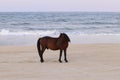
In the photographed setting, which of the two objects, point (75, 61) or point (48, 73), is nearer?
point (48, 73)

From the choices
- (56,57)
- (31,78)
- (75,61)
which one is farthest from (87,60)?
(31,78)

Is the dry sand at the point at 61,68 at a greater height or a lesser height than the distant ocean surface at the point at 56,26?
greater

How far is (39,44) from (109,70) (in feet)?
7.53

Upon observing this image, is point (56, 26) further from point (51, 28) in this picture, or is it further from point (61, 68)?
point (61, 68)

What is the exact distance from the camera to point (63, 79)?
711cm

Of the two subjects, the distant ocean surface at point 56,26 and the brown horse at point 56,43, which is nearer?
the brown horse at point 56,43

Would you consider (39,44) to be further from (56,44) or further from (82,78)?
(82,78)

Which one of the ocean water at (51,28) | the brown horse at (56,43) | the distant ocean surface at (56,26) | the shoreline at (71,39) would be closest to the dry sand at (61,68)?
the brown horse at (56,43)

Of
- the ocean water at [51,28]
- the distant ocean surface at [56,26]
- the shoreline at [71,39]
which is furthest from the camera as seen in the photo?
the distant ocean surface at [56,26]

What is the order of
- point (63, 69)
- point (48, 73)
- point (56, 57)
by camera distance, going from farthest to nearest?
1. point (56, 57)
2. point (63, 69)
3. point (48, 73)

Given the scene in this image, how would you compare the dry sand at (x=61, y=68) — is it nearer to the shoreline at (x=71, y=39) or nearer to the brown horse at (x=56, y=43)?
the brown horse at (x=56, y=43)

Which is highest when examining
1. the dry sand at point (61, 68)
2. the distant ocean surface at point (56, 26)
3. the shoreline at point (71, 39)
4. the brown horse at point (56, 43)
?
the brown horse at point (56, 43)

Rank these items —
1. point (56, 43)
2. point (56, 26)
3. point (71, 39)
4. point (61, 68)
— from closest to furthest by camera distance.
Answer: point (61, 68), point (56, 43), point (71, 39), point (56, 26)

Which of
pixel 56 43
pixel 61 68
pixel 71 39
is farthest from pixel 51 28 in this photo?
pixel 61 68
